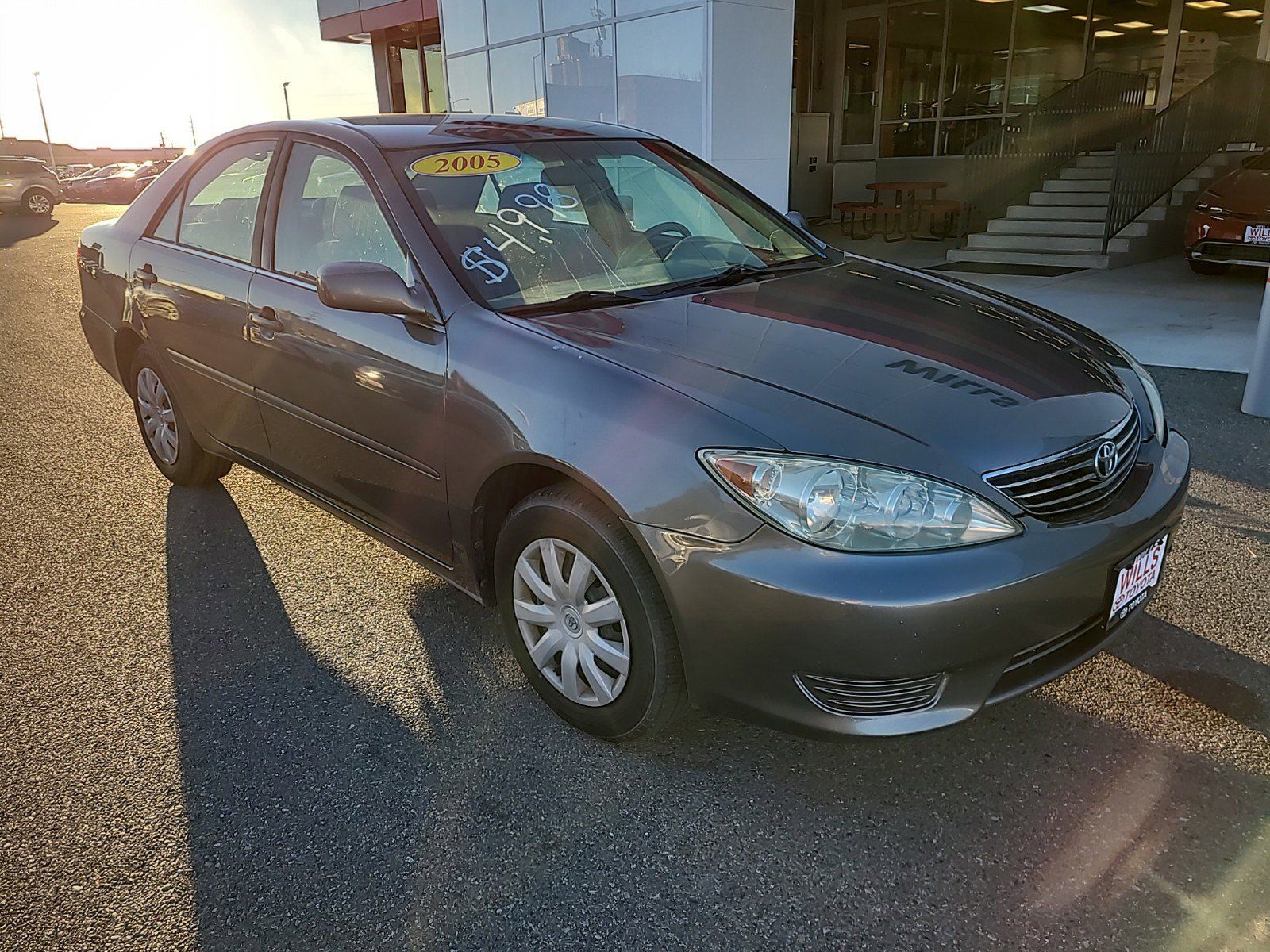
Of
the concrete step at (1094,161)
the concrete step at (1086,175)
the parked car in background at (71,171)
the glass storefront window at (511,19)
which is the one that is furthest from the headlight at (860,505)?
the parked car in background at (71,171)

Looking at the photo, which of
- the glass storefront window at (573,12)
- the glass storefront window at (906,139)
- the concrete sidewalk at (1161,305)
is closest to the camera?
the concrete sidewalk at (1161,305)

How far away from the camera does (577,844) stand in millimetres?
2176

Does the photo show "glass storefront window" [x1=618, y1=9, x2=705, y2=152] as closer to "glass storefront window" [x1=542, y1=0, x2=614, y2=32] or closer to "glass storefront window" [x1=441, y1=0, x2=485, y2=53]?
"glass storefront window" [x1=542, y1=0, x2=614, y2=32]

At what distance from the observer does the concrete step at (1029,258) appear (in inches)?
428

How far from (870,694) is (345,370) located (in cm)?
183

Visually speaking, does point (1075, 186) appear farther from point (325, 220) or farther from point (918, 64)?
point (325, 220)

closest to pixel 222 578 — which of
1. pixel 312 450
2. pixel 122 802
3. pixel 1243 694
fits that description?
pixel 312 450

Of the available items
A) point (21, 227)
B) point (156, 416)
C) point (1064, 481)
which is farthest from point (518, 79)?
point (21, 227)

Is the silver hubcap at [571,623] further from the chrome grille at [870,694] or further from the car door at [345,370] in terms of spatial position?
the chrome grille at [870,694]

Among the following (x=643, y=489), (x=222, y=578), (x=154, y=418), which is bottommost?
(x=222, y=578)

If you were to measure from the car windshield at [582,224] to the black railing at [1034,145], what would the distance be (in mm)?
10713

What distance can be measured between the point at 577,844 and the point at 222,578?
2.06 metres

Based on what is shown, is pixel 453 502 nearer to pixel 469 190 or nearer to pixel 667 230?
pixel 469 190

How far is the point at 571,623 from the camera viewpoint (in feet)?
8.00
